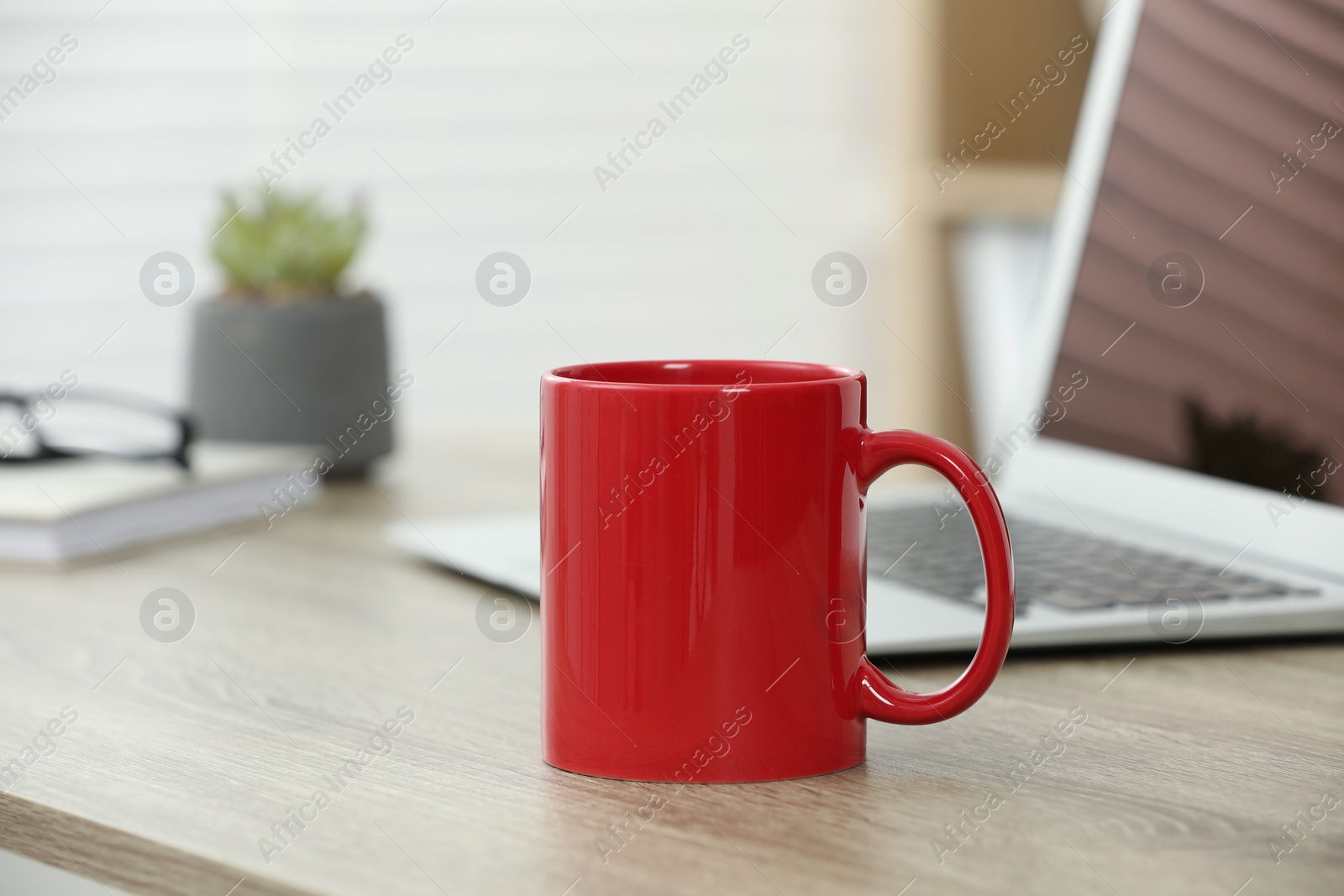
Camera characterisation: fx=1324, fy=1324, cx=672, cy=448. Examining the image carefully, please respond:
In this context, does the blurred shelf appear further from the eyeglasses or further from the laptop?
the eyeglasses

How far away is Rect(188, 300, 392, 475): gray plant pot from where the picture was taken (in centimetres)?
118

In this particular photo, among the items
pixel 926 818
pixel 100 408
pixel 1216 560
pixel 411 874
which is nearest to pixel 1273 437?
→ pixel 1216 560

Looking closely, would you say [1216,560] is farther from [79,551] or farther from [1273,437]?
[79,551]

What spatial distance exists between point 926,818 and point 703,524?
129 mm

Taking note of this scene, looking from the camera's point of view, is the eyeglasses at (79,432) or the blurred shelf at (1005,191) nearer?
the eyeglasses at (79,432)

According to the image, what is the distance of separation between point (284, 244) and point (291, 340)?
→ 0.32ft

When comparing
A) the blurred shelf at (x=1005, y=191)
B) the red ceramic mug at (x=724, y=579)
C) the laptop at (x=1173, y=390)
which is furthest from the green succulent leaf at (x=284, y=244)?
the blurred shelf at (x=1005, y=191)

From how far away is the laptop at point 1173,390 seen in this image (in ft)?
2.27

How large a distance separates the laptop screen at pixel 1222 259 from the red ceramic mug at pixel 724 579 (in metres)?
0.34

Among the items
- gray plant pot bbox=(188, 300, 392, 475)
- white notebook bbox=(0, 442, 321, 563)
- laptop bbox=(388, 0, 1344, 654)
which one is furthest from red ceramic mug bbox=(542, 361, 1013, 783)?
gray plant pot bbox=(188, 300, 392, 475)

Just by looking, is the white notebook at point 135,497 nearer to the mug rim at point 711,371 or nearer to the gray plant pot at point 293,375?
the gray plant pot at point 293,375

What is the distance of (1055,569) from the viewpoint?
74 centimetres

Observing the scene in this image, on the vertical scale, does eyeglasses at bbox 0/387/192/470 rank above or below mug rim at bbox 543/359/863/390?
below

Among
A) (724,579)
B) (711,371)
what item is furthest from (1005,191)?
(724,579)
